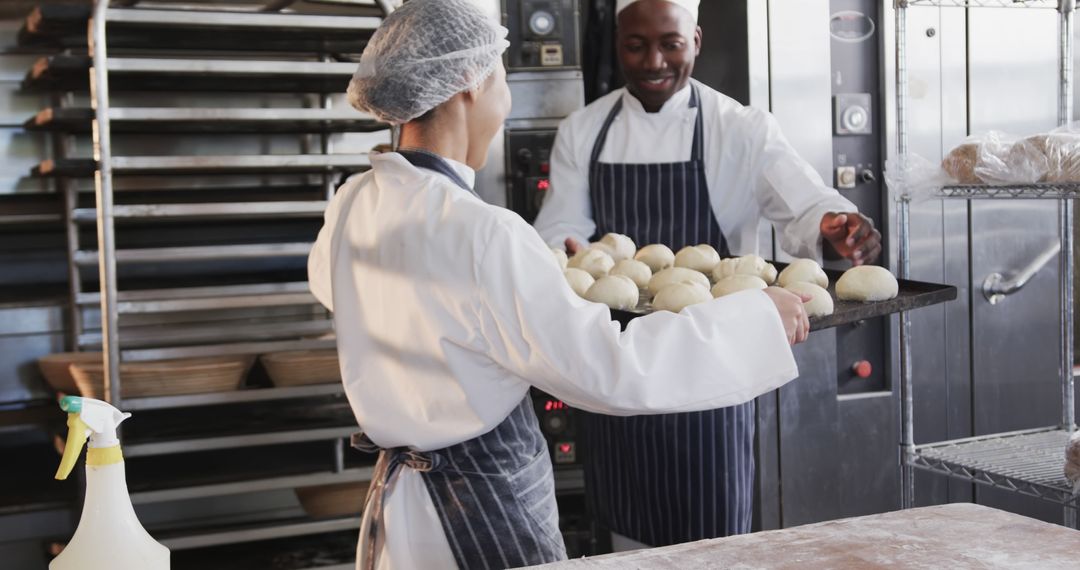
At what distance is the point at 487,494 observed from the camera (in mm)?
1776

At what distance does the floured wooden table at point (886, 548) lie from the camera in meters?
1.30

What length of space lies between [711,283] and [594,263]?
0.26 m

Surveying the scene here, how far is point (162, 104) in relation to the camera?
378cm

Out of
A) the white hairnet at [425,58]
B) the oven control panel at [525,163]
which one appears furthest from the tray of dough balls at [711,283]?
the oven control panel at [525,163]

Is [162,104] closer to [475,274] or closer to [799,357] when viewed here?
[799,357]

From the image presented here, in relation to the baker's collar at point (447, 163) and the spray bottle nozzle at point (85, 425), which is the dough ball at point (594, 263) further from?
the spray bottle nozzle at point (85, 425)

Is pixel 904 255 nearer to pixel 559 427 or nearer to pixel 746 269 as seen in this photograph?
pixel 746 269

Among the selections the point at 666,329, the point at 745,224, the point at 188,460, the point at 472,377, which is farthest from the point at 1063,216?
the point at 188,460

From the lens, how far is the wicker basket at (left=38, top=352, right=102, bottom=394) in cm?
341

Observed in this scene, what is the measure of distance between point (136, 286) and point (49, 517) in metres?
0.79

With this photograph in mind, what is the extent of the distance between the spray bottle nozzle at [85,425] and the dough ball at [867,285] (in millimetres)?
1441

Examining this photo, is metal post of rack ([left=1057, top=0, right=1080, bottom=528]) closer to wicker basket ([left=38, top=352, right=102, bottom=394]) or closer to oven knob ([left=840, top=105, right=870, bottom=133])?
oven knob ([left=840, top=105, right=870, bottom=133])

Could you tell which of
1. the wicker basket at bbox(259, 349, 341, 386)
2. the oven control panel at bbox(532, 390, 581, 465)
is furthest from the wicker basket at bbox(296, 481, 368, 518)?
the oven control panel at bbox(532, 390, 581, 465)

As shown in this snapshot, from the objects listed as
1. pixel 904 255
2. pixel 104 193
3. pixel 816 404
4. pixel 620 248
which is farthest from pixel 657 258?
pixel 104 193
